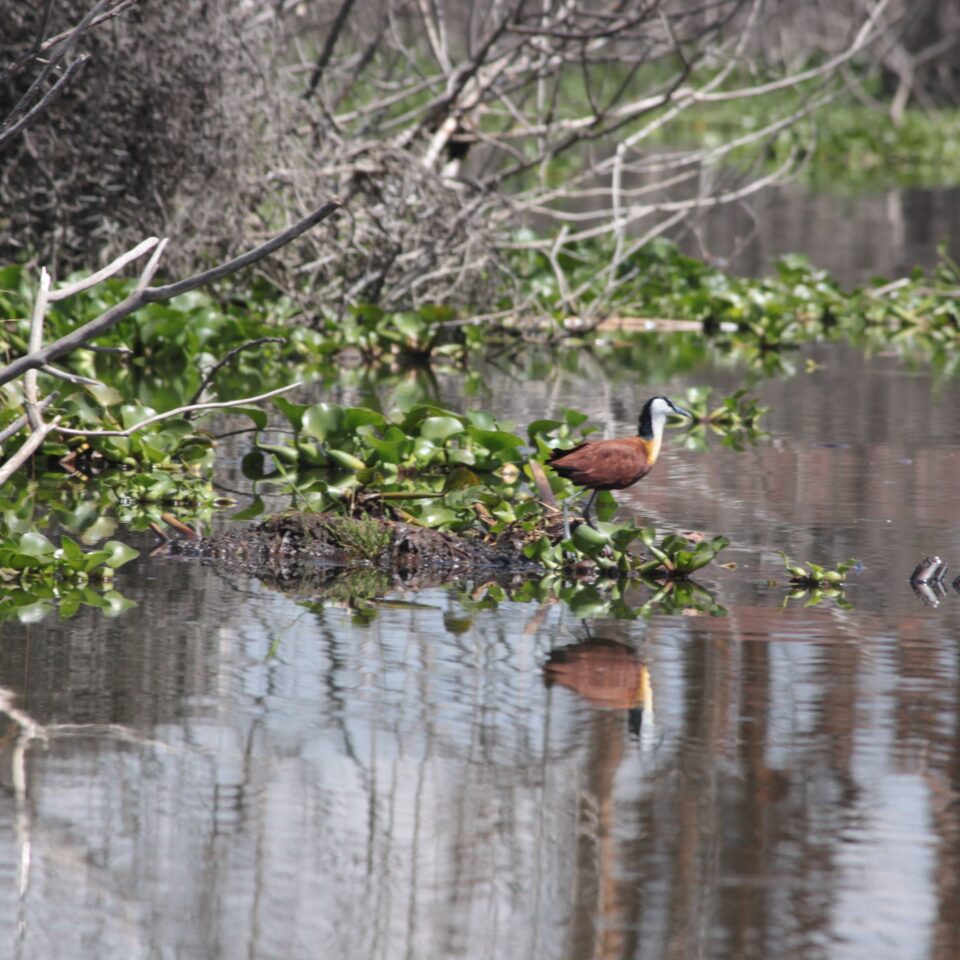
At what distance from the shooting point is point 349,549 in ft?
20.3

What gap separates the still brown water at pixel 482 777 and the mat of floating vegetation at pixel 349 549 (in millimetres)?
284

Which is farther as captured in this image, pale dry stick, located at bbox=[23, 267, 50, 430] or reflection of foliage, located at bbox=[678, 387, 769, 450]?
reflection of foliage, located at bbox=[678, 387, 769, 450]

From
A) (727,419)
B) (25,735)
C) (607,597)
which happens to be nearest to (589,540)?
(607,597)

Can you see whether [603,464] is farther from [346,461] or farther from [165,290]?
[165,290]

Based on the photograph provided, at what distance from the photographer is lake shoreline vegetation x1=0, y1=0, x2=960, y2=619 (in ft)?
21.5

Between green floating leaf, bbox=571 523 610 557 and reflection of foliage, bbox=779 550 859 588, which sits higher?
green floating leaf, bbox=571 523 610 557

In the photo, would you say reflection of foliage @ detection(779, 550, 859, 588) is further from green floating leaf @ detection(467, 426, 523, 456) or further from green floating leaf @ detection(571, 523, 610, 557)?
green floating leaf @ detection(467, 426, 523, 456)

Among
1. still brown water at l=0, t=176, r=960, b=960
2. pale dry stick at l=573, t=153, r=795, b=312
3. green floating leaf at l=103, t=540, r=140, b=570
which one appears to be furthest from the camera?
pale dry stick at l=573, t=153, r=795, b=312

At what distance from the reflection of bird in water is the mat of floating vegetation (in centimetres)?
105

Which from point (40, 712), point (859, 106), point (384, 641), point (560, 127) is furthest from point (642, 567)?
point (859, 106)

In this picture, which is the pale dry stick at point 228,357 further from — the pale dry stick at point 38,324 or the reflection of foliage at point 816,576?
the reflection of foliage at point 816,576

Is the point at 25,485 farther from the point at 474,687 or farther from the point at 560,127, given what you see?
the point at 560,127

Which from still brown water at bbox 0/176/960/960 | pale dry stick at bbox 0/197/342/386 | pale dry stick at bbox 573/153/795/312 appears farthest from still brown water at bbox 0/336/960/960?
pale dry stick at bbox 573/153/795/312

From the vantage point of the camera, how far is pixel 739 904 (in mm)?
3354
